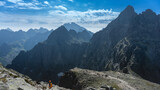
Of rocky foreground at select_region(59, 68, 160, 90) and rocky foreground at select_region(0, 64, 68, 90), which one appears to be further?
rocky foreground at select_region(59, 68, 160, 90)

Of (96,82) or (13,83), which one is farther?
(96,82)

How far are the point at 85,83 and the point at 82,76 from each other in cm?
700

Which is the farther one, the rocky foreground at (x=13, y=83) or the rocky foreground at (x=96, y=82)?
the rocky foreground at (x=96, y=82)

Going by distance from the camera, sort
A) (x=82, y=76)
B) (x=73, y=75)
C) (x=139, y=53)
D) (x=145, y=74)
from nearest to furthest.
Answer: (x=82, y=76) → (x=73, y=75) → (x=145, y=74) → (x=139, y=53)

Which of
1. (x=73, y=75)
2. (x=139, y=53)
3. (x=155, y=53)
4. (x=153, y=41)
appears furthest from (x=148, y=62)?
(x=73, y=75)

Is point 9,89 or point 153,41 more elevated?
Answer: point 153,41

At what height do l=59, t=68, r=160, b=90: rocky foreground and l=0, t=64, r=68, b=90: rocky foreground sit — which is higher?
l=0, t=64, r=68, b=90: rocky foreground

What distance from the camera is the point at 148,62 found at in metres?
148

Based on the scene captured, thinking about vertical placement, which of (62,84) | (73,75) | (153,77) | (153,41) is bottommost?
(153,77)

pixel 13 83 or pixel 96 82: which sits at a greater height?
pixel 13 83

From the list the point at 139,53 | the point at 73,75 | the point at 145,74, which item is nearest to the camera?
the point at 73,75

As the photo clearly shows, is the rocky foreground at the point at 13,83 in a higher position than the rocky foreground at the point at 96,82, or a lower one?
higher

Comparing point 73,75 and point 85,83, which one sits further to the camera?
point 73,75

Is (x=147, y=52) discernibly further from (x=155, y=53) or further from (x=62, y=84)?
(x=62, y=84)
